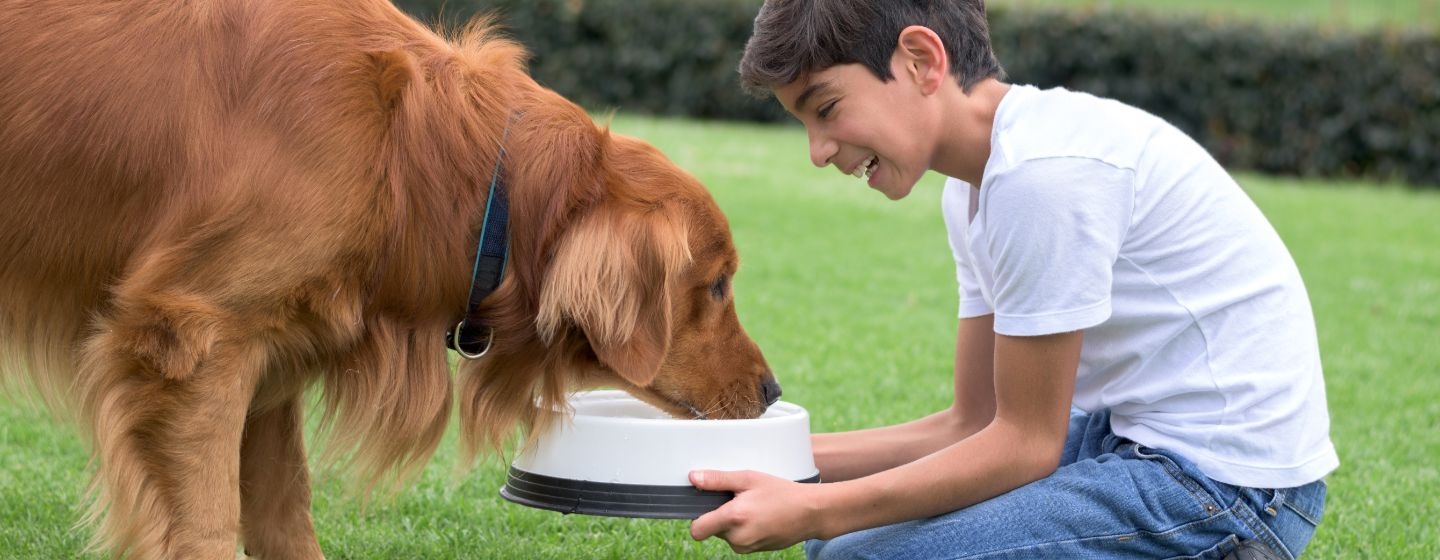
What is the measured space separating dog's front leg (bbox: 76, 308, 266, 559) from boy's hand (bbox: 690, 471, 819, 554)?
38.8 inches

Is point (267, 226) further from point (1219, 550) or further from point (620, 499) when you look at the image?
point (1219, 550)

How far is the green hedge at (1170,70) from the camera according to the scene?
46.4ft

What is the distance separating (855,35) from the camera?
3.03 meters

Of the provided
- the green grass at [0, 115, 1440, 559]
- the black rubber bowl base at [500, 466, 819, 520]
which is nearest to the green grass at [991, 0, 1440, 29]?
the green grass at [0, 115, 1440, 559]

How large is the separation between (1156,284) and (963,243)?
647 millimetres

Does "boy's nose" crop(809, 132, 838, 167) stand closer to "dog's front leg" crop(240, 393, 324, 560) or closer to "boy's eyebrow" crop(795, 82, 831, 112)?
"boy's eyebrow" crop(795, 82, 831, 112)

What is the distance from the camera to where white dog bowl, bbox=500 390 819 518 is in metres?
3.20

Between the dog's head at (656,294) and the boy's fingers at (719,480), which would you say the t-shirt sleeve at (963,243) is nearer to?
the dog's head at (656,294)

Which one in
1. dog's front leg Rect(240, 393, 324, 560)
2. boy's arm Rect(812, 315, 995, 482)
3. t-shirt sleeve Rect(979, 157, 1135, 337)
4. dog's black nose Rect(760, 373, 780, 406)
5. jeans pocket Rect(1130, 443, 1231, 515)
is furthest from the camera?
boy's arm Rect(812, 315, 995, 482)

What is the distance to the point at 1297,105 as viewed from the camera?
571 inches

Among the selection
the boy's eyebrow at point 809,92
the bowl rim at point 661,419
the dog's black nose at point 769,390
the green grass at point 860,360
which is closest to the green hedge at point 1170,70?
the green grass at point 860,360

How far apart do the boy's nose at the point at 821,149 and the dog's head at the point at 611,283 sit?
0.31 metres

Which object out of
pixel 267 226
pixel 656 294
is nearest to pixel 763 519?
pixel 656 294

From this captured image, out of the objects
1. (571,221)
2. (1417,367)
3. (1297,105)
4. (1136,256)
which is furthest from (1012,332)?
(1297,105)
